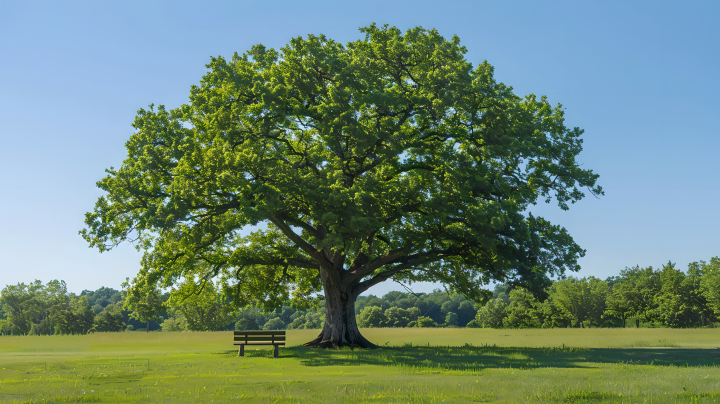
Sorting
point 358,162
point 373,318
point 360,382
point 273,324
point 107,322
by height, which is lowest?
point 273,324

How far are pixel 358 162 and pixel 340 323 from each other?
9.83 meters

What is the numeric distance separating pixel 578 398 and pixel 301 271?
2837cm

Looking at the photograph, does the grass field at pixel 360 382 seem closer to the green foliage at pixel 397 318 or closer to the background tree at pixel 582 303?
the background tree at pixel 582 303

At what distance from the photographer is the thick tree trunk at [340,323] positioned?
29.5 m

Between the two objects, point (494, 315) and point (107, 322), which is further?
point (494, 315)

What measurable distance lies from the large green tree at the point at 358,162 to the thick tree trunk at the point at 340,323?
13 centimetres

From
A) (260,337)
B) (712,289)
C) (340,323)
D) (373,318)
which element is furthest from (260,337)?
(373,318)

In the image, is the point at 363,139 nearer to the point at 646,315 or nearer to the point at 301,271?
the point at 301,271

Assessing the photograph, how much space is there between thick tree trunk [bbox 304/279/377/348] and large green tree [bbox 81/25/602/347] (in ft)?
0.42

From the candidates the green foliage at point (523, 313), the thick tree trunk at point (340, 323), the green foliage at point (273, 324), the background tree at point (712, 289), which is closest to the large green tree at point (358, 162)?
the thick tree trunk at point (340, 323)

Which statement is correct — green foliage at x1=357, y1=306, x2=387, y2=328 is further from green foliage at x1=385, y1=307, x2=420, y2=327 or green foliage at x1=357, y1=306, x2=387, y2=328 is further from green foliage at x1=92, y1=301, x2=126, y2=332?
green foliage at x1=92, y1=301, x2=126, y2=332

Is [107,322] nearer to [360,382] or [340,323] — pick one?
[340,323]

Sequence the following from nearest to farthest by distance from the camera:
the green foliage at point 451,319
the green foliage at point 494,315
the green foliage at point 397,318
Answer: the green foliage at point 494,315
the green foliage at point 397,318
the green foliage at point 451,319

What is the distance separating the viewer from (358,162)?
2833 centimetres
